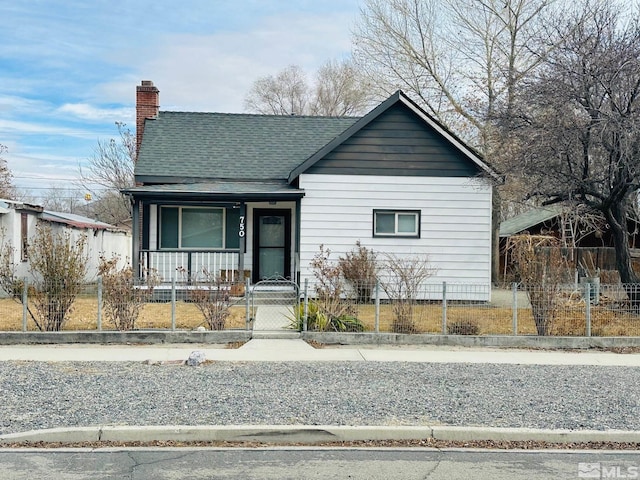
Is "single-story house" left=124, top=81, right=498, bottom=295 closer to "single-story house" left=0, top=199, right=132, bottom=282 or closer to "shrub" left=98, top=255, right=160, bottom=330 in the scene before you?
"single-story house" left=0, top=199, right=132, bottom=282

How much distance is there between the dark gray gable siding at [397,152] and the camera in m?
17.2

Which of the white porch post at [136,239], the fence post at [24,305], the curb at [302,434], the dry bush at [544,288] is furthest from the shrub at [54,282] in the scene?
the dry bush at [544,288]

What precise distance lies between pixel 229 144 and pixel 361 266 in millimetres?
6717

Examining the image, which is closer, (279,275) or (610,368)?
(610,368)

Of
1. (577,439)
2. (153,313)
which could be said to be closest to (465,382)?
(577,439)

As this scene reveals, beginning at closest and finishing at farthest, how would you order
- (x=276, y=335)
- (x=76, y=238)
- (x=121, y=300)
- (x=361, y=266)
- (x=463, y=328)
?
1. (x=121, y=300)
2. (x=276, y=335)
3. (x=463, y=328)
4. (x=361, y=266)
5. (x=76, y=238)

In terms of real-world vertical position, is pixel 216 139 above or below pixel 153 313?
above

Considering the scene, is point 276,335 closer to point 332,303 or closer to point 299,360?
point 332,303

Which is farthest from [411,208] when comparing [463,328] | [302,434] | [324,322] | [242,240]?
[302,434]

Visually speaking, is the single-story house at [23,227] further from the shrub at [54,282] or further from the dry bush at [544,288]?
the dry bush at [544,288]

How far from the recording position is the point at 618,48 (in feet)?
46.9

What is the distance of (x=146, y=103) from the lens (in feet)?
70.1

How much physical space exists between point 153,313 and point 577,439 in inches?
402

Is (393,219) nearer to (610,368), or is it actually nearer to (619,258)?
(619,258)
